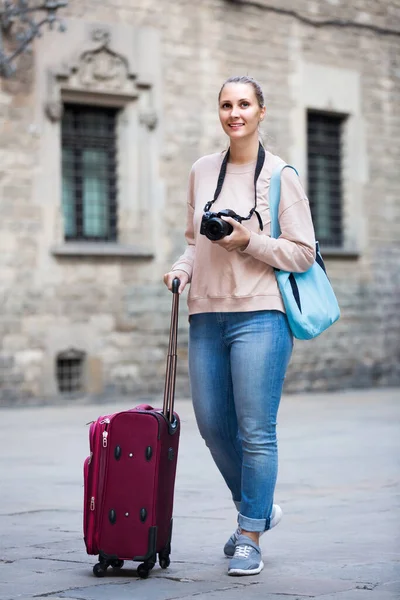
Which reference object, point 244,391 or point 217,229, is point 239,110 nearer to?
point 217,229

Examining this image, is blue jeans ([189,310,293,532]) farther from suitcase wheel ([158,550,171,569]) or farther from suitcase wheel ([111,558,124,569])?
suitcase wheel ([111,558,124,569])

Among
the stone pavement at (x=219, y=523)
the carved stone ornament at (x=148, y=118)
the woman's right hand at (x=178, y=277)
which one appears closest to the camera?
the stone pavement at (x=219, y=523)

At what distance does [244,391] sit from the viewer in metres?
5.16

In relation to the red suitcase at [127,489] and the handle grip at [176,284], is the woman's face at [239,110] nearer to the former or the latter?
the handle grip at [176,284]

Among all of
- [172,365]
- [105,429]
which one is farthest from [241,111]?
[105,429]

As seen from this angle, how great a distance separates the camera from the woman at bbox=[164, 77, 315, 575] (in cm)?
517

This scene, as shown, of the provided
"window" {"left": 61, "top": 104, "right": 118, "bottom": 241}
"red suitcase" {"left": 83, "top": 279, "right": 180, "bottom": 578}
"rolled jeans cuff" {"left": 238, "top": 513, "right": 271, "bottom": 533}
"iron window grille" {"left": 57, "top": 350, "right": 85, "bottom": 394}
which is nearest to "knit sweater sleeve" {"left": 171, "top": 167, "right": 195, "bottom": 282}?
"red suitcase" {"left": 83, "top": 279, "right": 180, "bottom": 578}

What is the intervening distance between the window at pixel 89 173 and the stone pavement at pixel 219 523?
401cm

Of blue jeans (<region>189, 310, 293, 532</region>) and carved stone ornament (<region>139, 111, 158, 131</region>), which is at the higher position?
carved stone ornament (<region>139, 111, 158, 131</region>)

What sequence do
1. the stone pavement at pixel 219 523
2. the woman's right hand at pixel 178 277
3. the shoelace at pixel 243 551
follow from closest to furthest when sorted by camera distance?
the stone pavement at pixel 219 523 → the shoelace at pixel 243 551 → the woman's right hand at pixel 178 277

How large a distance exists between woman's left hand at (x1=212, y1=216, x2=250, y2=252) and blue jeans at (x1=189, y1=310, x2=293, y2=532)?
0.29 m

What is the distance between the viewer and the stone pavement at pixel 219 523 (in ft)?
15.8

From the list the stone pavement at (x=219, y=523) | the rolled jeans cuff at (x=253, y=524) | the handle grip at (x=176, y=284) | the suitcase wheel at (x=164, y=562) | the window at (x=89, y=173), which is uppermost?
the window at (x=89, y=173)

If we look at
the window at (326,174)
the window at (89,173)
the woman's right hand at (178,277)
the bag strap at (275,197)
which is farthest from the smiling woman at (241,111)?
the window at (326,174)
